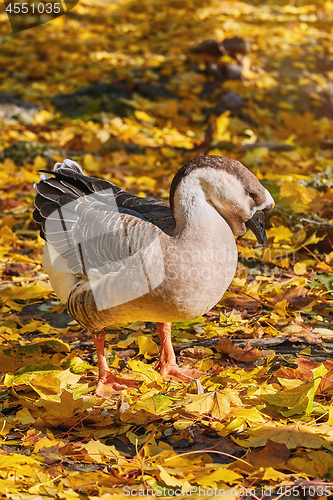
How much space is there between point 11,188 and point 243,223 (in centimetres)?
410

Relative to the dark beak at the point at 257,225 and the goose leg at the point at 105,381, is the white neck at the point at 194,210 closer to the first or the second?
the dark beak at the point at 257,225

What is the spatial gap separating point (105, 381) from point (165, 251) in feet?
2.82

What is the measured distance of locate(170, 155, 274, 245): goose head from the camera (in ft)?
8.82

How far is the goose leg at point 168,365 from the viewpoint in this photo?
3064mm

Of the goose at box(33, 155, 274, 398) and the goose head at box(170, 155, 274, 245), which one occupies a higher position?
the goose head at box(170, 155, 274, 245)

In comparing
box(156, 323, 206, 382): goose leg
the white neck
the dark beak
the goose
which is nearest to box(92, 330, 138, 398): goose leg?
the goose

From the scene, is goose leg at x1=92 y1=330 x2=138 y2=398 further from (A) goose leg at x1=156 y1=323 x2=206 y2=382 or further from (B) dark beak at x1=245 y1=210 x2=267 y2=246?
(B) dark beak at x1=245 y1=210 x2=267 y2=246

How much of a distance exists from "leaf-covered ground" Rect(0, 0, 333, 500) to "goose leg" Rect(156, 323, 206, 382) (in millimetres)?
78

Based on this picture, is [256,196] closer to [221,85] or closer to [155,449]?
[155,449]

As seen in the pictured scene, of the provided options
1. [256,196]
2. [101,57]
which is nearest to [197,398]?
[256,196]

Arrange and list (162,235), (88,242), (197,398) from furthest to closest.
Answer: (88,242)
(162,235)
(197,398)

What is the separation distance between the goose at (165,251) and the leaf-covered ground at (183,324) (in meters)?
0.34

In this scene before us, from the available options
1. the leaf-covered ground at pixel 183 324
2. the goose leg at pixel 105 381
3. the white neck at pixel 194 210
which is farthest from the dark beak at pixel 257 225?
the goose leg at pixel 105 381

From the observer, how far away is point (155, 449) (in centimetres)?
234
